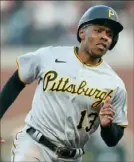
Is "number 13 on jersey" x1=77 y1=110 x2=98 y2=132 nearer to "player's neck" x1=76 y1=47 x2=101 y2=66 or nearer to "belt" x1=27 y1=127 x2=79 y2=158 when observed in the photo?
"belt" x1=27 y1=127 x2=79 y2=158

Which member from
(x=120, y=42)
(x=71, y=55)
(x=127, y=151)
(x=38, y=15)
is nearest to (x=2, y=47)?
(x=38, y=15)

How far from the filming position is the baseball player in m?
5.49

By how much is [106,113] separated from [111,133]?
355mm

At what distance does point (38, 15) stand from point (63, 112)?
907 centimetres

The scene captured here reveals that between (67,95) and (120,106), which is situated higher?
(67,95)

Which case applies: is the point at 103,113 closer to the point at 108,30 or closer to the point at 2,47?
the point at 108,30

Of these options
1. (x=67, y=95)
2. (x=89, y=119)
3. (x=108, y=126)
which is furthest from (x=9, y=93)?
(x=108, y=126)

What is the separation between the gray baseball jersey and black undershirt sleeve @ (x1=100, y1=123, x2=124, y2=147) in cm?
8

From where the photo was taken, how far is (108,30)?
18.4 ft

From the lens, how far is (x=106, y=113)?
513 cm

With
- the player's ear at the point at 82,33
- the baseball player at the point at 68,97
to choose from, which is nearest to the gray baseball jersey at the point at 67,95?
the baseball player at the point at 68,97

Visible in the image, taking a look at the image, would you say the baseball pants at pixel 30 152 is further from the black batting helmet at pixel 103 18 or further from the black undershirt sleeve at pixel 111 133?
the black batting helmet at pixel 103 18

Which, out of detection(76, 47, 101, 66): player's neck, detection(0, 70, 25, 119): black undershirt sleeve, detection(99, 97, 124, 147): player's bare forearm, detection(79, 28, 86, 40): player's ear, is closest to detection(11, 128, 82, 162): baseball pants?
detection(0, 70, 25, 119): black undershirt sleeve

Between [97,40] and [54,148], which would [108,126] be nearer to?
[54,148]
